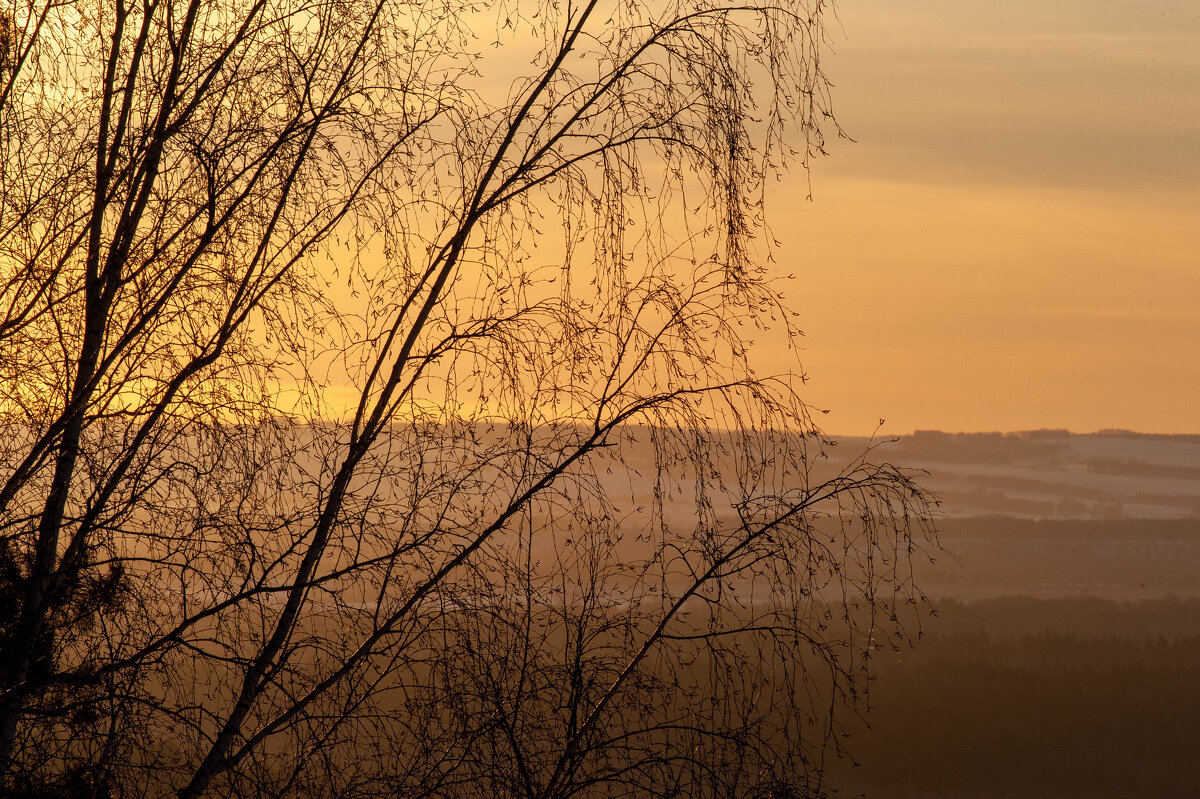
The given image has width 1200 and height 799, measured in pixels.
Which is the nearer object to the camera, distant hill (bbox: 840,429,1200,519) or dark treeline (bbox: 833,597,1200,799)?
dark treeline (bbox: 833,597,1200,799)

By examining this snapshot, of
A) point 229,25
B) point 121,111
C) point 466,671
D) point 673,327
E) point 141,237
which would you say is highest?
point 229,25

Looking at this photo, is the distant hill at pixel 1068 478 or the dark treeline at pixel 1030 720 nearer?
the dark treeline at pixel 1030 720

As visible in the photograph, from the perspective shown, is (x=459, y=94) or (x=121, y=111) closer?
(x=121, y=111)

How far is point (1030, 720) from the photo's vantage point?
44938mm

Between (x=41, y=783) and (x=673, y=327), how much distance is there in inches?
114

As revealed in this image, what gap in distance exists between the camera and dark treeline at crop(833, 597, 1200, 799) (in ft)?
135

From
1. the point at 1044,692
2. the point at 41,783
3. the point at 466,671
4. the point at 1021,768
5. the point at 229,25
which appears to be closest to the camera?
the point at 41,783

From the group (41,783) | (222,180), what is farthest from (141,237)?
→ (41,783)

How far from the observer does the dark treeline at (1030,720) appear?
1620 inches

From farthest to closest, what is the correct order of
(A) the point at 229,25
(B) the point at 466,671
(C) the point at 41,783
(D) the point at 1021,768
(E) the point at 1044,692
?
(E) the point at 1044,692, (D) the point at 1021,768, (A) the point at 229,25, (B) the point at 466,671, (C) the point at 41,783

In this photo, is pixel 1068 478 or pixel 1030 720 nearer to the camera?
pixel 1030 720

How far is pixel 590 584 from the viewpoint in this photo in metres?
4.74

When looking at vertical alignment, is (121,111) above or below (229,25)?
below

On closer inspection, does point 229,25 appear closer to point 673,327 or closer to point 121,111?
point 121,111
